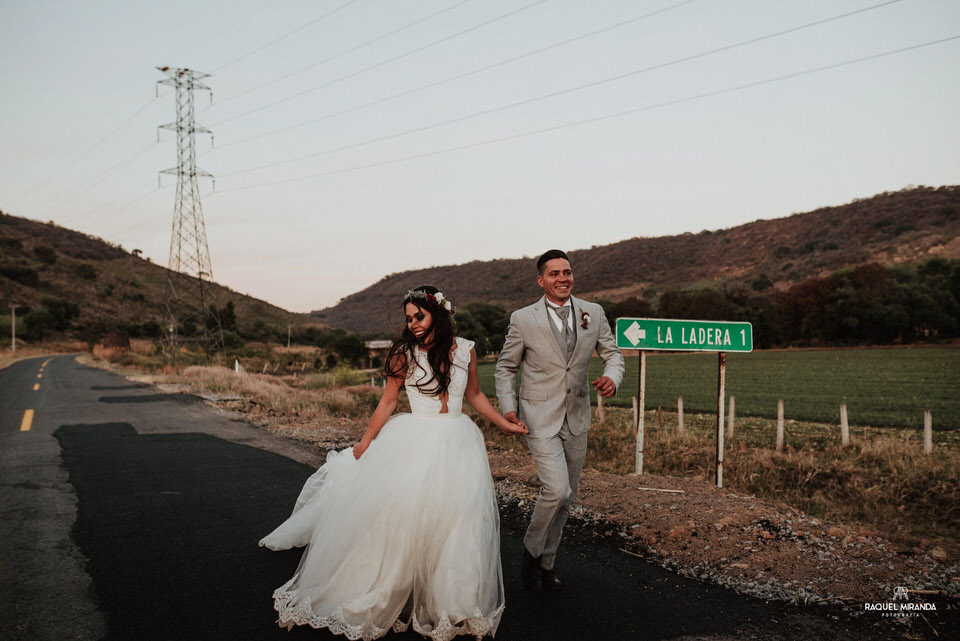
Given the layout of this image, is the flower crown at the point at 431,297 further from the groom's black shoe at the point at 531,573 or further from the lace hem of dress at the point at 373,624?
the lace hem of dress at the point at 373,624

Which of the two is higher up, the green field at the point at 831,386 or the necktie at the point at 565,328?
the necktie at the point at 565,328

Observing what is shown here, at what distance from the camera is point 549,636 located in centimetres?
365

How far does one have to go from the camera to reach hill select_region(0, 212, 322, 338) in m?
78.8

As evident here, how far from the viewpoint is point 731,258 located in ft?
454

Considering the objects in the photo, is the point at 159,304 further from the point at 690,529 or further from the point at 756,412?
the point at 690,529

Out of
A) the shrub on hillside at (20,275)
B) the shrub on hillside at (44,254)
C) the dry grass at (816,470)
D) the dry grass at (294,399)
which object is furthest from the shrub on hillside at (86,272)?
the dry grass at (816,470)

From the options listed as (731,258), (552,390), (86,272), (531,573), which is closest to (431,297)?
(552,390)

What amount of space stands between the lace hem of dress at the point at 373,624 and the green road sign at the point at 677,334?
13.1 feet

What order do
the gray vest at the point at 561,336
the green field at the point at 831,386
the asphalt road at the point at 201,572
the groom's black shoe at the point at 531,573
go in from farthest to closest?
the green field at the point at 831,386
the gray vest at the point at 561,336
the groom's black shoe at the point at 531,573
the asphalt road at the point at 201,572

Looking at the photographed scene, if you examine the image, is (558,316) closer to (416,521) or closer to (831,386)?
(416,521)

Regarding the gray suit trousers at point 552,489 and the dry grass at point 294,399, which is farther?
the dry grass at point 294,399

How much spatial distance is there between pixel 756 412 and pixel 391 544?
27695mm

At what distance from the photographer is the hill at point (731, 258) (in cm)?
11962

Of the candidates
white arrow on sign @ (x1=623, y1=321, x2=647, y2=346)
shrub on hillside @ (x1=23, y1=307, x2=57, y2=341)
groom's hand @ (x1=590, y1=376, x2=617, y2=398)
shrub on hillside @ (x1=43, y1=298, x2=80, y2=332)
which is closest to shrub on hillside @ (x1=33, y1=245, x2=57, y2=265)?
shrub on hillside @ (x1=43, y1=298, x2=80, y2=332)
